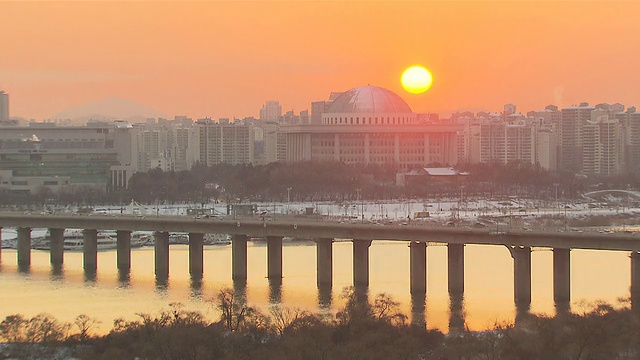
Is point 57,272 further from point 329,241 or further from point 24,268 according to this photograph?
point 329,241

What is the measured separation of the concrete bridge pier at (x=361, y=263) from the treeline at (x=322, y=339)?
8664 millimetres

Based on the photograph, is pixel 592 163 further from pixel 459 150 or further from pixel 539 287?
pixel 539 287

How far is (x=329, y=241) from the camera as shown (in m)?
39.8

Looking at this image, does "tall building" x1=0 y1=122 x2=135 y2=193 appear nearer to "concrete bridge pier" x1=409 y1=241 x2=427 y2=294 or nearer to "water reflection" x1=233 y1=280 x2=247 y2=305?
"water reflection" x1=233 y1=280 x2=247 y2=305

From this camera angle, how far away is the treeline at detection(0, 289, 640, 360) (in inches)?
981

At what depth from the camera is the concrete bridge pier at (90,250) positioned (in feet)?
143

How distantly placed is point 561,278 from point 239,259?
9746 millimetres

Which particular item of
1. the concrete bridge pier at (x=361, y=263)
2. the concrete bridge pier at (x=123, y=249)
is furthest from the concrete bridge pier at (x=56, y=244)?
the concrete bridge pier at (x=361, y=263)

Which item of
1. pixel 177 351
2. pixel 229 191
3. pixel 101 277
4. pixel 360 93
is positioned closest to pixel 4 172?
pixel 229 191

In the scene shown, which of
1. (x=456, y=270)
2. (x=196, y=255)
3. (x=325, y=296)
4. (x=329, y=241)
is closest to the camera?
(x=325, y=296)

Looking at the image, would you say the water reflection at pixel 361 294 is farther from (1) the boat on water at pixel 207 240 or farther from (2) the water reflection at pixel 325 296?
(1) the boat on water at pixel 207 240

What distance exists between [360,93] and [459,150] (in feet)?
44.0

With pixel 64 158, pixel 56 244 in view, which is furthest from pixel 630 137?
pixel 56 244

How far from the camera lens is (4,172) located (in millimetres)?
78188
